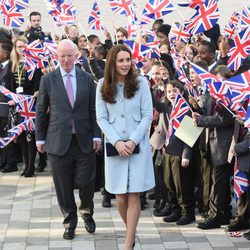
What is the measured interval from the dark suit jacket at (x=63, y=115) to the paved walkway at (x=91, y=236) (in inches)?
35.4

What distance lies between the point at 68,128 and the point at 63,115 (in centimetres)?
14

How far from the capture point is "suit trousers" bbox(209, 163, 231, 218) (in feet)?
25.1

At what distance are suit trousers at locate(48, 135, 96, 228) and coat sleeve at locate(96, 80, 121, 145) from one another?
0.70m

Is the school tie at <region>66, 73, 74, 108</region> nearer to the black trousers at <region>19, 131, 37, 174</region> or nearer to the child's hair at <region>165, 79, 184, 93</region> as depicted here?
the child's hair at <region>165, 79, 184, 93</region>

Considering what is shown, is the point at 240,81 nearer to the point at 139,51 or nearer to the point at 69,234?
the point at 69,234

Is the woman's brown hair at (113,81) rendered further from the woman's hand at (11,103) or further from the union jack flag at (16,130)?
the woman's hand at (11,103)

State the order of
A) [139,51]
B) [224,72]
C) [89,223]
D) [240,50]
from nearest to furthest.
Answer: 1. [224,72]
2. [89,223]
3. [240,50]
4. [139,51]

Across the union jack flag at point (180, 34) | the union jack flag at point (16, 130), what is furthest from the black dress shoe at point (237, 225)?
Result: the union jack flag at point (16, 130)

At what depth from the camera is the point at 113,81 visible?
6.77m

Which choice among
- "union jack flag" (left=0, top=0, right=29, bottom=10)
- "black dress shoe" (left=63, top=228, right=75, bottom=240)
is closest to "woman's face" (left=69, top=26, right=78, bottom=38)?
"union jack flag" (left=0, top=0, right=29, bottom=10)

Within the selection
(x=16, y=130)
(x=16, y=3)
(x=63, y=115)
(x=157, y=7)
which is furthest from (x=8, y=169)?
(x=63, y=115)

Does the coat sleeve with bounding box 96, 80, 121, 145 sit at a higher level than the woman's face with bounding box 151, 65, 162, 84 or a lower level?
lower

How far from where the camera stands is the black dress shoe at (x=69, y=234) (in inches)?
294

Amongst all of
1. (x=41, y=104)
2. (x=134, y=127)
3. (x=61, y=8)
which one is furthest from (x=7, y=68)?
(x=134, y=127)
